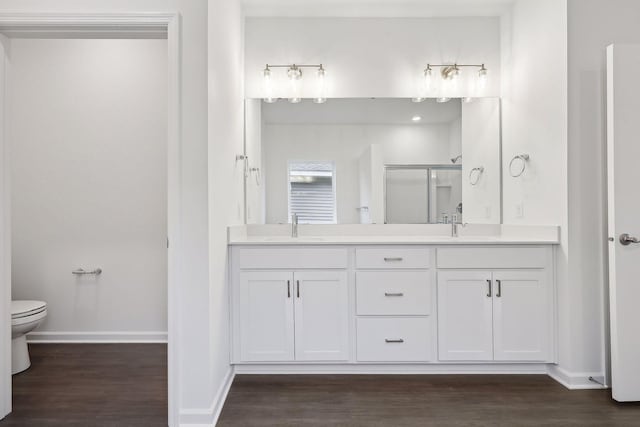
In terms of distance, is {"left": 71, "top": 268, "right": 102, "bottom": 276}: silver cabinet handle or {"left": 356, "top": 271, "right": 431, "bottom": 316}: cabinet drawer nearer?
{"left": 356, "top": 271, "right": 431, "bottom": 316}: cabinet drawer

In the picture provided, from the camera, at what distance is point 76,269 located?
3.18 m

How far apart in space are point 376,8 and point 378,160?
1.15 metres

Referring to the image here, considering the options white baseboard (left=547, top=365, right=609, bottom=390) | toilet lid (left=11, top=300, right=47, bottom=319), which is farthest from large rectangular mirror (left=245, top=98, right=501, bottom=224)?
toilet lid (left=11, top=300, right=47, bottom=319)

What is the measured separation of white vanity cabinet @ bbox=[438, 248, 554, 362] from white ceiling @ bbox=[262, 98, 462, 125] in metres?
1.22

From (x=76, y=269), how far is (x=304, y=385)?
2116 mm

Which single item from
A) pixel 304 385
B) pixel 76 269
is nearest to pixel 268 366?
pixel 304 385

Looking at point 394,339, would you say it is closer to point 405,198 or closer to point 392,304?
point 392,304

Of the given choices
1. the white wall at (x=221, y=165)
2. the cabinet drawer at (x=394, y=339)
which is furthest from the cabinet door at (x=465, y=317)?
the white wall at (x=221, y=165)

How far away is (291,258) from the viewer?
2.46m

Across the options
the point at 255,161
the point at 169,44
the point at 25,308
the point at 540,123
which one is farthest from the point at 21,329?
the point at 540,123

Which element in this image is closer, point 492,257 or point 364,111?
point 492,257

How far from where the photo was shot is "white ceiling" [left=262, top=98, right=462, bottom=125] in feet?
10.2

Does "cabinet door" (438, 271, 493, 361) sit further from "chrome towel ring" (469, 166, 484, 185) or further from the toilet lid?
the toilet lid

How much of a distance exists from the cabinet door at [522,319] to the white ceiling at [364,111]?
1.38 meters
